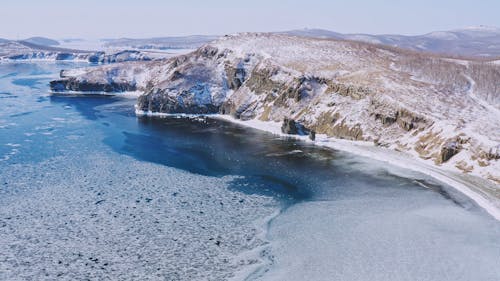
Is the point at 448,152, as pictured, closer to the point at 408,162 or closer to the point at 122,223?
the point at 408,162

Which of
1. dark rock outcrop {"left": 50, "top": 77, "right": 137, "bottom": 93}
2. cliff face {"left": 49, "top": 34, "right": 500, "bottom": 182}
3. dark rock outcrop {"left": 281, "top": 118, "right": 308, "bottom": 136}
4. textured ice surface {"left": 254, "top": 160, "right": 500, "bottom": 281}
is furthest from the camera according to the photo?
dark rock outcrop {"left": 50, "top": 77, "right": 137, "bottom": 93}

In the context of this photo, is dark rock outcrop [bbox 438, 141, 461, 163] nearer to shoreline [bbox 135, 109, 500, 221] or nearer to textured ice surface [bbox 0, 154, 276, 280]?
shoreline [bbox 135, 109, 500, 221]

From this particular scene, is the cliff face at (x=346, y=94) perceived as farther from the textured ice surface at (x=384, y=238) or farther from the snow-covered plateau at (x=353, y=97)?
the textured ice surface at (x=384, y=238)

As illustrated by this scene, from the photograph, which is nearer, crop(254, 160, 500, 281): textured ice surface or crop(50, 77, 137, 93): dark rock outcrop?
crop(254, 160, 500, 281): textured ice surface

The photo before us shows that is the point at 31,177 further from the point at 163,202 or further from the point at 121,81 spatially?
the point at 121,81

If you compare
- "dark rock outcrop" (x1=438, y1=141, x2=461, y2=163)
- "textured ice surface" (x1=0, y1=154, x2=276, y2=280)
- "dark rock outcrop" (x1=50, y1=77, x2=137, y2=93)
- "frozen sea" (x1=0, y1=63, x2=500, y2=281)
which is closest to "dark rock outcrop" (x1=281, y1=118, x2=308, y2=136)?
"frozen sea" (x1=0, y1=63, x2=500, y2=281)

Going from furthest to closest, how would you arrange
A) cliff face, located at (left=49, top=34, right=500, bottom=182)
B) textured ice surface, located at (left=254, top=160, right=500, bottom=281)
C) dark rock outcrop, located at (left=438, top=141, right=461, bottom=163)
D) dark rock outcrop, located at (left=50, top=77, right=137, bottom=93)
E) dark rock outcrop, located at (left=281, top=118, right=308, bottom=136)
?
dark rock outcrop, located at (left=50, top=77, right=137, bottom=93) < dark rock outcrop, located at (left=281, top=118, right=308, bottom=136) < cliff face, located at (left=49, top=34, right=500, bottom=182) < dark rock outcrop, located at (left=438, top=141, right=461, bottom=163) < textured ice surface, located at (left=254, top=160, right=500, bottom=281)

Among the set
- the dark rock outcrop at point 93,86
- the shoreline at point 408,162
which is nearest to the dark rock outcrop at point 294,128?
the shoreline at point 408,162
